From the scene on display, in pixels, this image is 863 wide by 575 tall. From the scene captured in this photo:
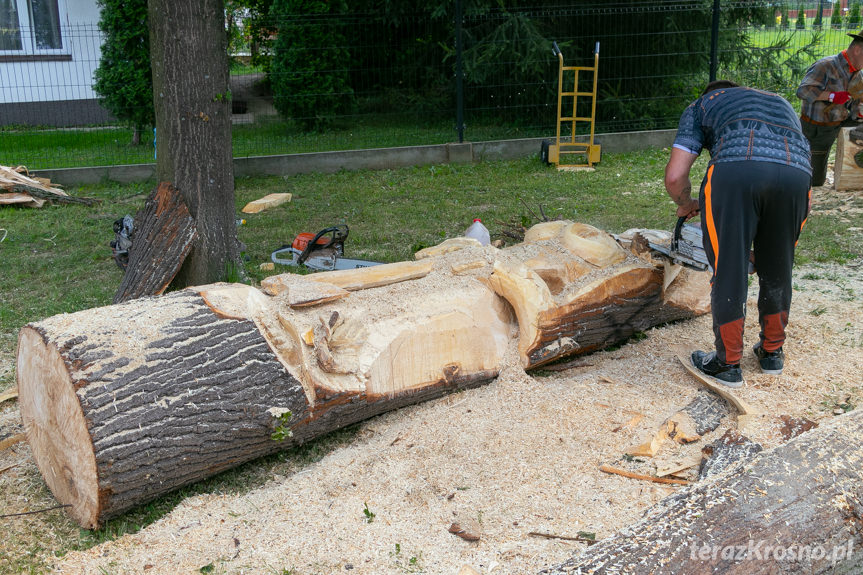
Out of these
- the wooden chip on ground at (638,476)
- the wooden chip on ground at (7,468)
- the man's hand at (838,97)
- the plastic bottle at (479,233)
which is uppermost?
the man's hand at (838,97)

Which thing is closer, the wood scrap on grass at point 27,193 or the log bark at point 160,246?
the log bark at point 160,246

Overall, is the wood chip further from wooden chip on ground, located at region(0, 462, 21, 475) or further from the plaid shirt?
the plaid shirt

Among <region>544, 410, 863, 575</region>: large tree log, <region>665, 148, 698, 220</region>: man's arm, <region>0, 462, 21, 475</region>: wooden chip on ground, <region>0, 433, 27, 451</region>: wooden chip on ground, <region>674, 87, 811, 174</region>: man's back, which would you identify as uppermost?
<region>674, 87, 811, 174</region>: man's back

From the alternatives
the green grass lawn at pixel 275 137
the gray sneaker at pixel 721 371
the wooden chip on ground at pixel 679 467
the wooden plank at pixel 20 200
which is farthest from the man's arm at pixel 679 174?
the green grass lawn at pixel 275 137

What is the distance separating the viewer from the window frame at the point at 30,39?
12047 millimetres

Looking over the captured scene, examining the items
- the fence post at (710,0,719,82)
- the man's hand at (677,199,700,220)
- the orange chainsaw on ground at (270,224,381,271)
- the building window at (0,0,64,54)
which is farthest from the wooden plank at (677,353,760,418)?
the building window at (0,0,64,54)

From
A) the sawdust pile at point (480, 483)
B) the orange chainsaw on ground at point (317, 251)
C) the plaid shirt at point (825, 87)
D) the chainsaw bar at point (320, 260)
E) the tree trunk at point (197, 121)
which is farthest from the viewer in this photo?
the plaid shirt at point (825, 87)

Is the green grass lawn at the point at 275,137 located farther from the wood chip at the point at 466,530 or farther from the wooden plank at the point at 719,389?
the wood chip at the point at 466,530

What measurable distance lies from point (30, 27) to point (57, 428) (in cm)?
1192

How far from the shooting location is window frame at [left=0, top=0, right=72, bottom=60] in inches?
474

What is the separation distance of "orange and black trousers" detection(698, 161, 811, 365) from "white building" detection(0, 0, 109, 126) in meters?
10.7

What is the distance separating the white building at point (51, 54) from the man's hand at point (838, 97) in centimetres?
1015

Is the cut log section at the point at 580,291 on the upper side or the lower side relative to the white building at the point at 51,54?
lower

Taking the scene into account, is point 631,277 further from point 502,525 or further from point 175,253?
point 175,253
